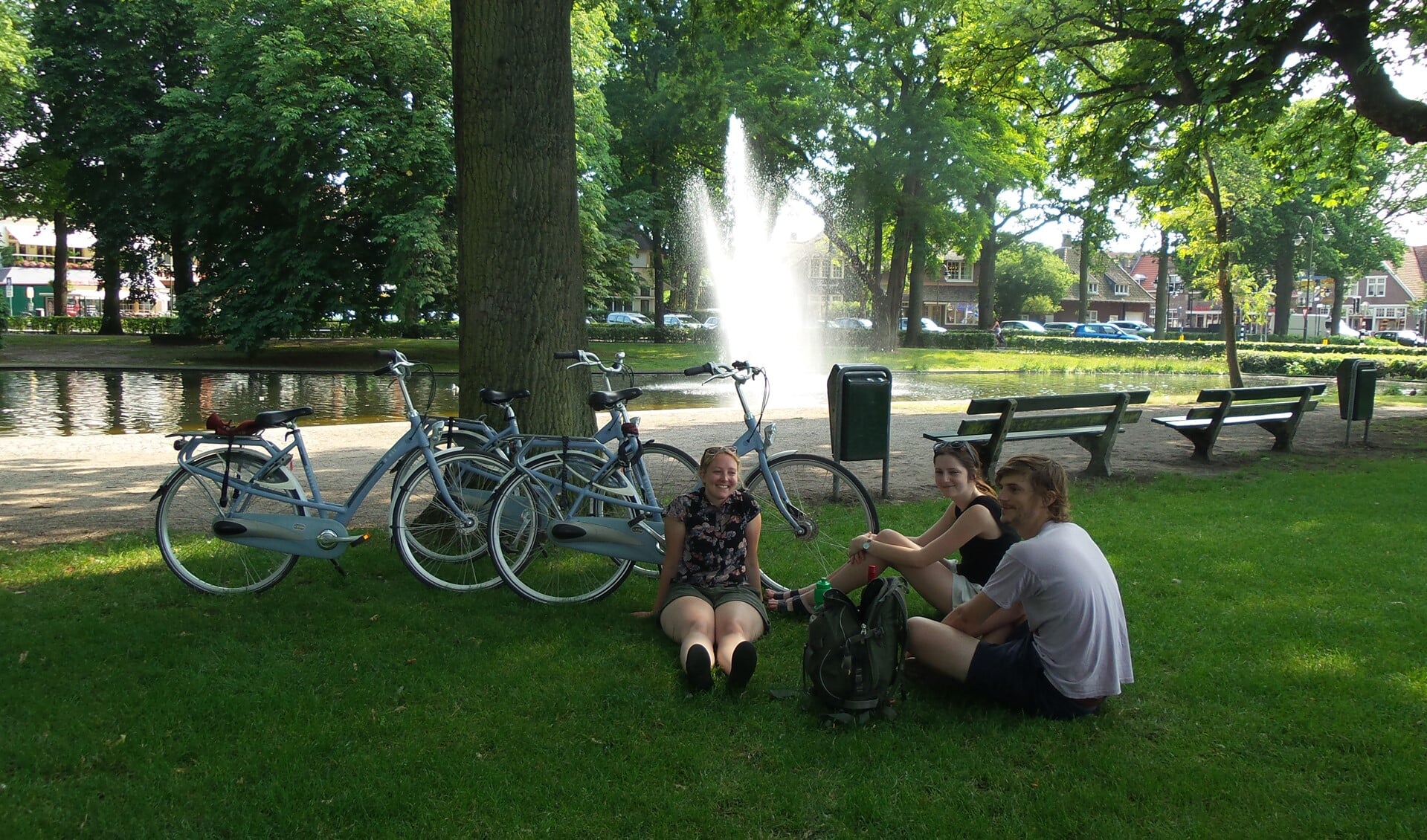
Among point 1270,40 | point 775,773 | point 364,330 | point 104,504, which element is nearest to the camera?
point 775,773

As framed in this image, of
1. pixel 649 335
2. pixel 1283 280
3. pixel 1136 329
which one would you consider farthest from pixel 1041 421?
pixel 1283 280

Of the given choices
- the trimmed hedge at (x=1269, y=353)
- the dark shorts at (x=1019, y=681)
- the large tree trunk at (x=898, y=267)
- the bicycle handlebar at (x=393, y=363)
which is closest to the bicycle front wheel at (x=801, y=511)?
the dark shorts at (x=1019, y=681)

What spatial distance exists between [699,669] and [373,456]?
23.3ft

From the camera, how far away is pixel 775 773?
3369 millimetres

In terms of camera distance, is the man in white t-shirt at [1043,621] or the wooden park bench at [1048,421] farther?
the wooden park bench at [1048,421]

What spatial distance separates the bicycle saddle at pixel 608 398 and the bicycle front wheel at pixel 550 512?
282 millimetres

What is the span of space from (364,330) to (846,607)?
28.5m

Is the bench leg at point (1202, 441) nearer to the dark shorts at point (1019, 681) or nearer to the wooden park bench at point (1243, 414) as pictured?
the wooden park bench at point (1243, 414)

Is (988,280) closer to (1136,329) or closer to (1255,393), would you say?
(1136,329)

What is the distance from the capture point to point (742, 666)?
398 cm

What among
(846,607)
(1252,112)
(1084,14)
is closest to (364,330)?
(1084,14)

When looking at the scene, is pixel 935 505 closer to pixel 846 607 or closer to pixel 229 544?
pixel 846 607

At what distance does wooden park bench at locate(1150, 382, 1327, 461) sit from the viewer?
→ 403 inches

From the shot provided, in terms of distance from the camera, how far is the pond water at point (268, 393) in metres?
14.6
